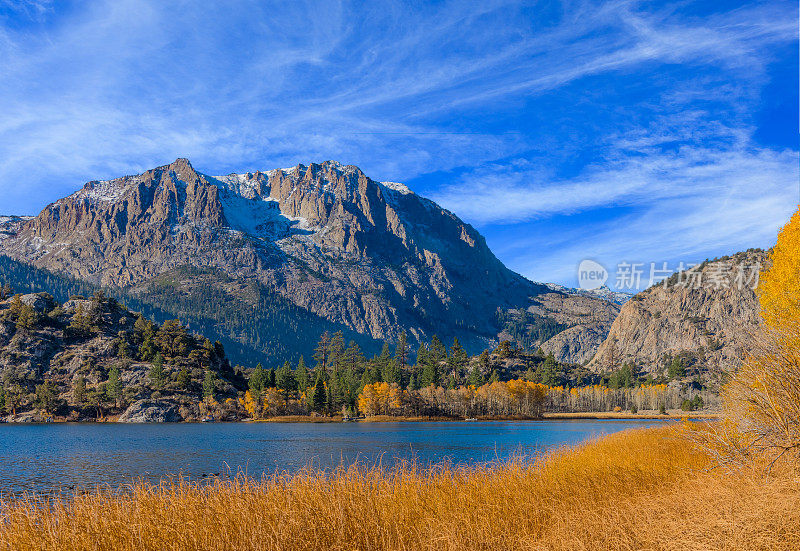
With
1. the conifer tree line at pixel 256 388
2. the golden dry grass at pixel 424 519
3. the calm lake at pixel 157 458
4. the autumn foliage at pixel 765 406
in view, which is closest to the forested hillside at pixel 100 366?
the conifer tree line at pixel 256 388

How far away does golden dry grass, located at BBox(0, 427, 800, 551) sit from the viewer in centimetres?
1059

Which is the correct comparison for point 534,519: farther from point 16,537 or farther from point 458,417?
point 458,417

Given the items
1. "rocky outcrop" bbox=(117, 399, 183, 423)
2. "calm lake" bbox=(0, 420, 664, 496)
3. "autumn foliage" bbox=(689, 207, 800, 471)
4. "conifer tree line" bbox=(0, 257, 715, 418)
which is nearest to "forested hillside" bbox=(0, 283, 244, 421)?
"rocky outcrop" bbox=(117, 399, 183, 423)

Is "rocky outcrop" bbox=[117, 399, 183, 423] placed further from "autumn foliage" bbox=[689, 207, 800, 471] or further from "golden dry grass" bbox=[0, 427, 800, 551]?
"autumn foliage" bbox=[689, 207, 800, 471]

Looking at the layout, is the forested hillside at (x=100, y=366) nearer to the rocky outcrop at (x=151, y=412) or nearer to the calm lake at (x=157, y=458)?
the rocky outcrop at (x=151, y=412)

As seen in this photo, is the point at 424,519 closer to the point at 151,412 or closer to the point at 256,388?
the point at 151,412

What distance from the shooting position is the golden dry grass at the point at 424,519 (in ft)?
34.7

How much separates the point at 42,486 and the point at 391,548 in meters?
32.2

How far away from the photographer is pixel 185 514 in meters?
12.2

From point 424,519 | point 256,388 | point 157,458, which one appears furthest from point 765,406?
point 256,388

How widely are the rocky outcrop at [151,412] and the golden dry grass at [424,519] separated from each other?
139 metres

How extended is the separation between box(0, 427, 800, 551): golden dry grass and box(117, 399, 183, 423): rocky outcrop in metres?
139

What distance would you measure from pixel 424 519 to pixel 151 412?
14539 cm

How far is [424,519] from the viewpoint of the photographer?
12.7 m
